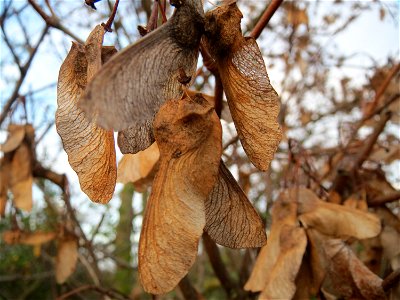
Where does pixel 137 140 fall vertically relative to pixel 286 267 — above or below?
above

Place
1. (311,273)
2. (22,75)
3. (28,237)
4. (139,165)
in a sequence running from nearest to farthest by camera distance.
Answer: (139,165) < (311,273) < (22,75) < (28,237)

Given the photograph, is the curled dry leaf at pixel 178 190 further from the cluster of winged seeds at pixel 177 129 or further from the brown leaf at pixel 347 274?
the brown leaf at pixel 347 274

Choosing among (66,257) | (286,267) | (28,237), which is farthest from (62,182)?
(286,267)

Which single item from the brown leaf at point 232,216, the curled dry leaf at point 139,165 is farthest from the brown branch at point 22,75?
the brown leaf at point 232,216

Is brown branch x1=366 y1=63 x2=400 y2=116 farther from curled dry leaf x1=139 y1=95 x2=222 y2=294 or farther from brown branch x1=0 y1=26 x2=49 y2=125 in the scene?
curled dry leaf x1=139 y1=95 x2=222 y2=294

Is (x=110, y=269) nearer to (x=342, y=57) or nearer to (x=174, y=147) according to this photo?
(x=342, y=57)

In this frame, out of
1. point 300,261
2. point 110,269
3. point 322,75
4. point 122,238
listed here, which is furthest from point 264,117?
point 110,269

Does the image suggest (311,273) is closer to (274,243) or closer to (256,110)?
(274,243)

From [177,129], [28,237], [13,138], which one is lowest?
[177,129]
